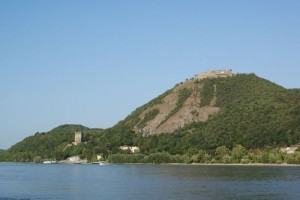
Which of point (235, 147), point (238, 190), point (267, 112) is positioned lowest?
point (238, 190)

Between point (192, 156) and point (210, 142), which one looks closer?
point (192, 156)

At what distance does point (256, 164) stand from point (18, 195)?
100554 millimetres

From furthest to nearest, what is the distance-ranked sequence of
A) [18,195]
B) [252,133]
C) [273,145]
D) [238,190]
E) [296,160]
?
1. [252,133]
2. [273,145]
3. [296,160]
4. [238,190]
5. [18,195]

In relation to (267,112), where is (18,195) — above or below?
below

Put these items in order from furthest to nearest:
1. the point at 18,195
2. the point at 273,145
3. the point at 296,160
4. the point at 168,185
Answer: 1. the point at 273,145
2. the point at 296,160
3. the point at 168,185
4. the point at 18,195

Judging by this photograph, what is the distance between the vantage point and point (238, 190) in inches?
3115

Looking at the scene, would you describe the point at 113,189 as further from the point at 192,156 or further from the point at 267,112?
the point at 267,112

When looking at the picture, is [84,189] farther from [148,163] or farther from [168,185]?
[148,163]

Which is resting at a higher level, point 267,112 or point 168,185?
point 267,112

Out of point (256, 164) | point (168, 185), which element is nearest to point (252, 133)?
point (256, 164)

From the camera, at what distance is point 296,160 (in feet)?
503

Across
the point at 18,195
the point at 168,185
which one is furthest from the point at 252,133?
the point at 18,195

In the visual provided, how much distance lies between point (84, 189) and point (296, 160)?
86193 mm

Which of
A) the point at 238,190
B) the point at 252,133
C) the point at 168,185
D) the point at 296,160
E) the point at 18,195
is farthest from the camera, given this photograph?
the point at 252,133
